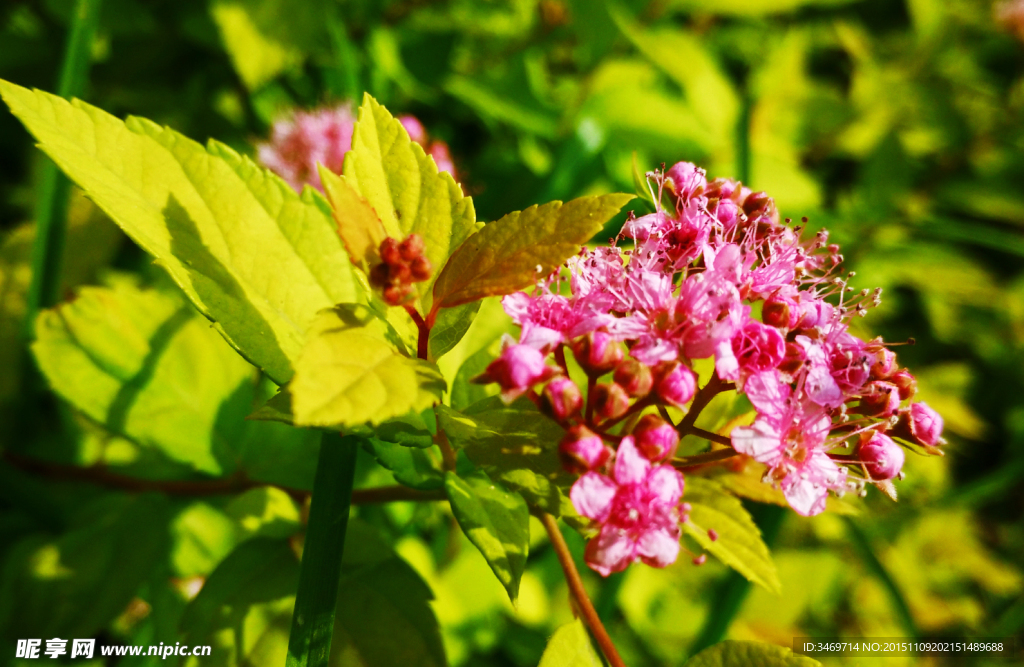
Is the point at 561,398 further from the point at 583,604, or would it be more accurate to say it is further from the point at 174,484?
the point at 174,484

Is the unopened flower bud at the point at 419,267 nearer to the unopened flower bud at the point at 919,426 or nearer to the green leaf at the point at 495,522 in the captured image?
the green leaf at the point at 495,522

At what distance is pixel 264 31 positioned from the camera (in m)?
2.26

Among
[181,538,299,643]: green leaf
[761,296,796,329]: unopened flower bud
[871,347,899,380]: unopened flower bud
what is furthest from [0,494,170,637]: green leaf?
[871,347,899,380]: unopened flower bud

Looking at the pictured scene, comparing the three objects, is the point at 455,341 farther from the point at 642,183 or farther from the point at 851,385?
the point at 851,385

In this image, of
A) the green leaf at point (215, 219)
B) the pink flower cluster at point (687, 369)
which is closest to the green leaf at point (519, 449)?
the pink flower cluster at point (687, 369)

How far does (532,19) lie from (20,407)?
236 cm

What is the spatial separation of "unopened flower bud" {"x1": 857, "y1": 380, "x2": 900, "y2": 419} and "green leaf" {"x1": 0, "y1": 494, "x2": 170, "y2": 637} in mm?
1286

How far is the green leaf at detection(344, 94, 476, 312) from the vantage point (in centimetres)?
100

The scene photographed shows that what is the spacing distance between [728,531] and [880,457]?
0.25 metres

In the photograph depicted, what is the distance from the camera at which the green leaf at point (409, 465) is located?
1.09 metres

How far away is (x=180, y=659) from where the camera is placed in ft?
3.95

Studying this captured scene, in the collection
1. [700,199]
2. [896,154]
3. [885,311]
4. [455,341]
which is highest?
[896,154]

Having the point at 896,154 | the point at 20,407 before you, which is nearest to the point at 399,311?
the point at 20,407

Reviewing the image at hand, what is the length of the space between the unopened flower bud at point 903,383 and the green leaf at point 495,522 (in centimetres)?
57
